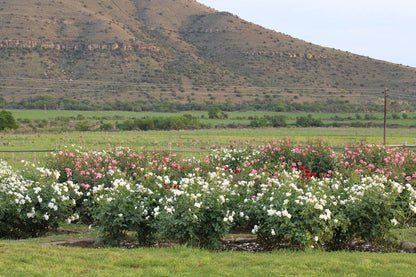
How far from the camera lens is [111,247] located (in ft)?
34.4

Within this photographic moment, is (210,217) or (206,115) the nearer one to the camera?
(210,217)

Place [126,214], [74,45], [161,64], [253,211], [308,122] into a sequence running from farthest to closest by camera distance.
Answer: [161,64] < [74,45] < [308,122] < [126,214] < [253,211]

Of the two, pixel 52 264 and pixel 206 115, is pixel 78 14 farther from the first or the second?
pixel 52 264

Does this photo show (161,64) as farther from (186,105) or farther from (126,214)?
(126,214)

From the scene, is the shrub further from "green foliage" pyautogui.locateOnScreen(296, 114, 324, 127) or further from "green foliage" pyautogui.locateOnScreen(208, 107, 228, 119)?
"green foliage" pyautogui.locateOnScreen(208, 107, 228, 119)

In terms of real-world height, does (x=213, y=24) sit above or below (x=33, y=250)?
above

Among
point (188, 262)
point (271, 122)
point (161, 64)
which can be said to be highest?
point (161, 64)

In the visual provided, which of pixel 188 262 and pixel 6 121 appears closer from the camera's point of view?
pixel 188 262

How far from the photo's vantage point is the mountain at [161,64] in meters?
78.4

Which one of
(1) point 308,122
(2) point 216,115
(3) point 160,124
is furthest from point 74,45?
(1) point 308,122

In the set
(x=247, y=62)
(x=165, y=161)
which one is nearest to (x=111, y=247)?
(x=165, y=161)

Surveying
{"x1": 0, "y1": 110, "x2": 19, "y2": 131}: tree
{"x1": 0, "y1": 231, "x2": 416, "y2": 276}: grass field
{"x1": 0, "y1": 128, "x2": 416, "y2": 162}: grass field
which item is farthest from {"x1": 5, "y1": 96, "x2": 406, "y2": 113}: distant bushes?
{"x1": 0, "y1": 231, "x2": 416, "y2": 276}: grass field

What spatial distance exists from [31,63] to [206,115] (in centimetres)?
2745

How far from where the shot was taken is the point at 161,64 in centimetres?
8706
